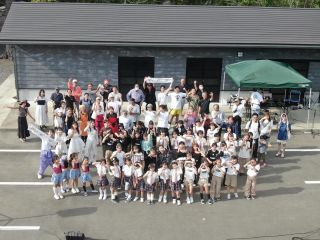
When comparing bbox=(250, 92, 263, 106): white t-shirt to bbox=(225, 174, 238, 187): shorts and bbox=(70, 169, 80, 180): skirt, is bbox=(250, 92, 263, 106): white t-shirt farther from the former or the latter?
bbox=(70, 169, 80, 180): skirt

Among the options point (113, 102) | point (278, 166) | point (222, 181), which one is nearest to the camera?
point (222, 181)

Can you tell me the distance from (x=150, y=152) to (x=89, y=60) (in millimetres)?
7823

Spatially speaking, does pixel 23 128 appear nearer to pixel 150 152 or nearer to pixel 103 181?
pixel 103 181

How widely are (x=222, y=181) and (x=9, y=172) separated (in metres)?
6.23

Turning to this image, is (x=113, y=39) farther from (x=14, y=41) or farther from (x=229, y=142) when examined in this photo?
(x=229, y=142)

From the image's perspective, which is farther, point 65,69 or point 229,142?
point 65,69

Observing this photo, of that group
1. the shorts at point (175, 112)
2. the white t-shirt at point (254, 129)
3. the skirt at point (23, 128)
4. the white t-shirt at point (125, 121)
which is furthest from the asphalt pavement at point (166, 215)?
the shorts at point (175, 112)

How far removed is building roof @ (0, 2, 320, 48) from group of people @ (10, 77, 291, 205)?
3.94 m

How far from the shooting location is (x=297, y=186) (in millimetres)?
13531

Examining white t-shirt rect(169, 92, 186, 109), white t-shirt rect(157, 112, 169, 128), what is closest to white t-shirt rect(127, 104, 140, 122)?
white t-shirt rect(157, 112, 169, 128)

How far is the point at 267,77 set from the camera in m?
16.3

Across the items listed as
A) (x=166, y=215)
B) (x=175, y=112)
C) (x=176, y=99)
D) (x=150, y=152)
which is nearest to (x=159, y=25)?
(x=176, y=99)

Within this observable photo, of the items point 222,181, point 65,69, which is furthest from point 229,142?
point 65,69

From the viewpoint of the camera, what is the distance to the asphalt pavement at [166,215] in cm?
1105
